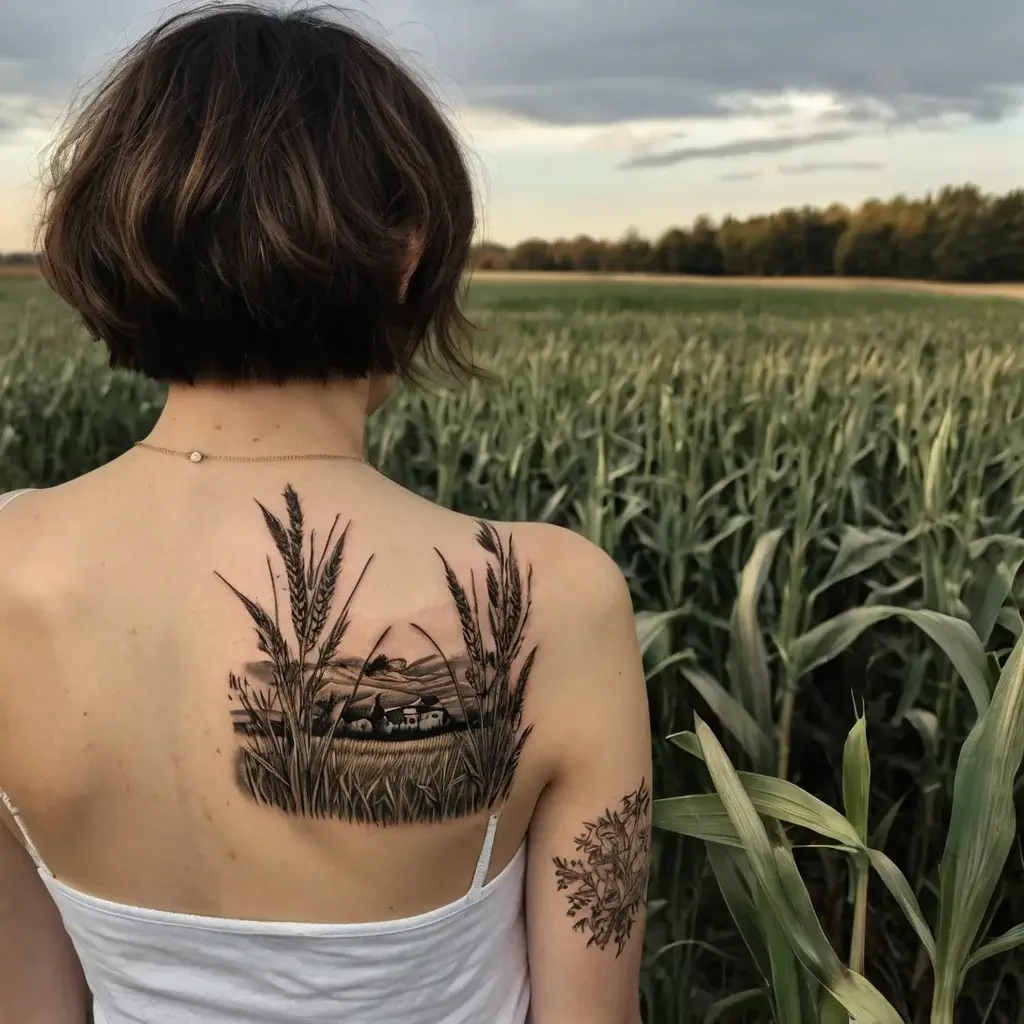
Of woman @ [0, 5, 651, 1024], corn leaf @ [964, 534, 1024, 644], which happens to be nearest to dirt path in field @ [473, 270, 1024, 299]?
corn leaf @ [964, 534, 1024, 644]

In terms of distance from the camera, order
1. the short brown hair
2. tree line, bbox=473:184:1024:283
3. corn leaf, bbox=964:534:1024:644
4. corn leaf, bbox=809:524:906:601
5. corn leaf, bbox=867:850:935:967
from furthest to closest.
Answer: tree line, bbox=473:184:1024:283 → corn leaf, bbox=809:524:906:601 → corn leaf, bbox=964:534:1024:644 → corn leaf, bbox=867:850:935:967 → the short brown hair

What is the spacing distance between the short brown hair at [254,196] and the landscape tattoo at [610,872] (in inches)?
15.3

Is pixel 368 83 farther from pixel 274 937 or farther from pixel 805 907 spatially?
pixel 805 907

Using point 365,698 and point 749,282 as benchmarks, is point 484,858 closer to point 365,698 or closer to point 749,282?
point 365,698

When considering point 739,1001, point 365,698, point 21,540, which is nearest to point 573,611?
point 365,698

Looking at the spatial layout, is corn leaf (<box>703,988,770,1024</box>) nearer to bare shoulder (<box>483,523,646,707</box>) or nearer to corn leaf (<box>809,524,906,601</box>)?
corn leaf (<box>809,524,906,601</box>)

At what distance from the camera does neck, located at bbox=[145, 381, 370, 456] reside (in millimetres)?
626

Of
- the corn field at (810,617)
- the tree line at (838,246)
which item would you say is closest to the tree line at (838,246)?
the tree line at (838,246)

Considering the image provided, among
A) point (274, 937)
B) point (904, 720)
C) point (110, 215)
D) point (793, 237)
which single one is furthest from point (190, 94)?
point (793, 237)

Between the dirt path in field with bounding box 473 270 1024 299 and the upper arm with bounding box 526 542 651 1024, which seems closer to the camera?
the upper arm with bounding box 526 542 651 1024

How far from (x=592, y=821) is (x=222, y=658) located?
30 centimetres

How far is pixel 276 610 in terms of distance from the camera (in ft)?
1.97

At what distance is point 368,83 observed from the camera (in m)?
0.62

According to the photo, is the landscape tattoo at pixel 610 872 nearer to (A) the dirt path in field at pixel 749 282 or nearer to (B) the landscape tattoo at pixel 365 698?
(B) the landscape tattoo at pixel 365 698
